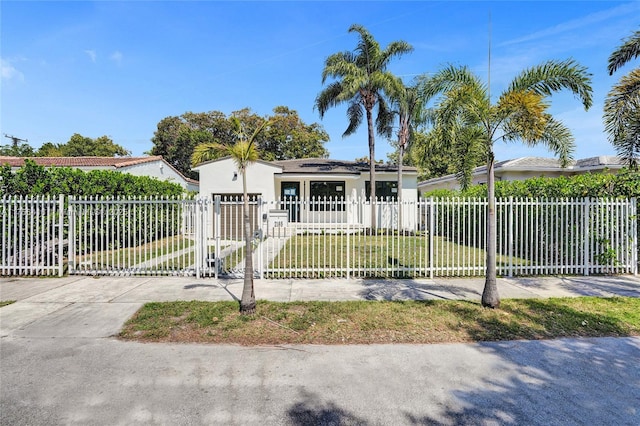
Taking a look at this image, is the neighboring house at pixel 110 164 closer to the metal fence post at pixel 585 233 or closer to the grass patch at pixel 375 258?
the grass patch at pixel 375 258

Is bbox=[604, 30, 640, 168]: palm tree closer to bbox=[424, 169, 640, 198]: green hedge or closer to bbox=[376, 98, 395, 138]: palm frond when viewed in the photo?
bbox=[424, 169, 640, 198]: green hedge

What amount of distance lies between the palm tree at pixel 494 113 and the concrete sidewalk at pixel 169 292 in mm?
1853

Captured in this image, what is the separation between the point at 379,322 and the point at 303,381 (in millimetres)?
1997

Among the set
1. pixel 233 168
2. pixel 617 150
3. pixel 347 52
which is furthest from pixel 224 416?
pixel 347 52

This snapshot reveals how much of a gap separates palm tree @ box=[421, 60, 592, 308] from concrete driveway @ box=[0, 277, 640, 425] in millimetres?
2058

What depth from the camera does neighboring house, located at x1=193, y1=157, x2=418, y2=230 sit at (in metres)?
17.9

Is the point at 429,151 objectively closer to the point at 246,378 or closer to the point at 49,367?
the point at 246,378

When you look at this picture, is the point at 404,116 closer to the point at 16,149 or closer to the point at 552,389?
the point at 552,389

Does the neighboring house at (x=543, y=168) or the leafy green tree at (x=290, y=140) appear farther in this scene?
the leafy green tree at (x=290, y=140)

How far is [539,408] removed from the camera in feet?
10.4

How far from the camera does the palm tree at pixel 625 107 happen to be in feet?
25.1

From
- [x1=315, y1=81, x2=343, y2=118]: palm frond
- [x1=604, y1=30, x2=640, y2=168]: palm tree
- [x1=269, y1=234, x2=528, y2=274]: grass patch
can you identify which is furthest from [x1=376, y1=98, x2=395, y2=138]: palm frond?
[x1=604, y1=30, x2=640, y2=168]: palm tree

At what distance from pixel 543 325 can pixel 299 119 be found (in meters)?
36.6

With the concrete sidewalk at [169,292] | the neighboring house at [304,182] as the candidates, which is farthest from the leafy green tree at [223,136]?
the concrete sidewalk at [169,292]
